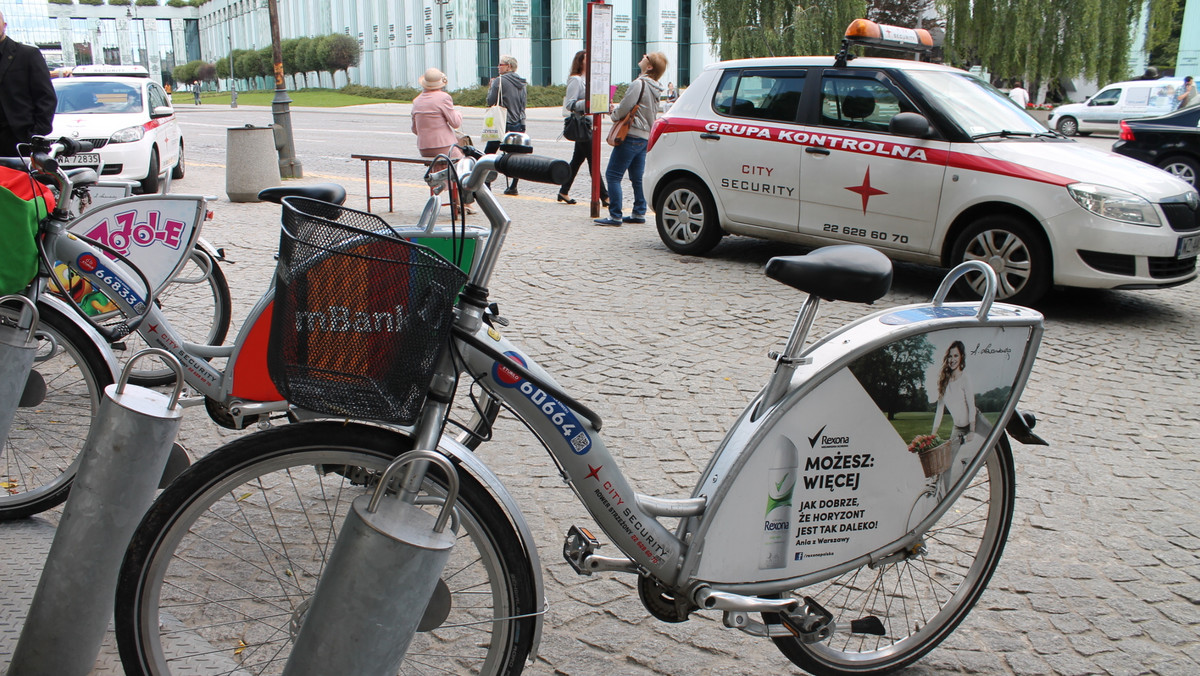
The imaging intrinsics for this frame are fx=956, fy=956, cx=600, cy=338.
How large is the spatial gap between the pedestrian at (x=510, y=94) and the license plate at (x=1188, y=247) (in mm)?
8247

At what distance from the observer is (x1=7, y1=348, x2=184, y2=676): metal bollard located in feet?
7.42

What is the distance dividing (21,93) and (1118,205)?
25.3 feet

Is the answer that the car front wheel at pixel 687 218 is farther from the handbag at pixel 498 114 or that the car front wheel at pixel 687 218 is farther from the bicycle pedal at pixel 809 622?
the bicycle pedal at pixel 809 622

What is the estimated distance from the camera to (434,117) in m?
11.4

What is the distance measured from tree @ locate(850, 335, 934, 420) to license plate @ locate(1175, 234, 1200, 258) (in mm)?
5340

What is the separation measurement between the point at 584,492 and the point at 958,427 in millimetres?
1007

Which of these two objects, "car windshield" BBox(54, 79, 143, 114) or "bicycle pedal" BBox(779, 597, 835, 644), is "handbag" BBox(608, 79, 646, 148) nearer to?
"car windshield" BBox(54, 79, 143, 114)

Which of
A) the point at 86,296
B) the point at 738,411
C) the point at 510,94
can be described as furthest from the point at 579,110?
the point at 86,296

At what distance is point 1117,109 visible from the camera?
2792 cm

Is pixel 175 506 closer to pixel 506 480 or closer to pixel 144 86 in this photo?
pixel 506 480

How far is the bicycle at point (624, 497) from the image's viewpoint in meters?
1.98

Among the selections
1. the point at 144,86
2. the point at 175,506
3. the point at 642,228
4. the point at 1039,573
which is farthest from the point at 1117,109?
the point at 175,506

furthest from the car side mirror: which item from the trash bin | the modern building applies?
the modern building

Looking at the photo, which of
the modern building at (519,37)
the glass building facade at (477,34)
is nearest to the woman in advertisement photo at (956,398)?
the glass building facade at (477,34)
